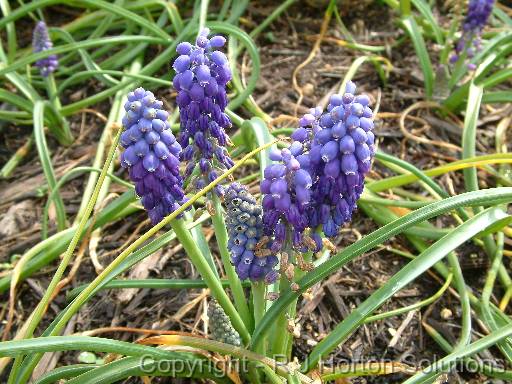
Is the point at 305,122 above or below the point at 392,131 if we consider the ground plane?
above

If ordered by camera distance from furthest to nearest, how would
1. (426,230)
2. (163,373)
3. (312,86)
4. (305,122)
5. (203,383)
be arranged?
1. (312,86)
2. (426,230)
3. (203,383)
4. (163,373)
5. (305,122)

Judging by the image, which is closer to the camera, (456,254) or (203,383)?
(203,383)

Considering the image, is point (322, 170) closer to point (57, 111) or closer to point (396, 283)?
point (396, 283)

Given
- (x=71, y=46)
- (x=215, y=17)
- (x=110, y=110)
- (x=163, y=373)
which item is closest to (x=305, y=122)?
(x=163, y=373)

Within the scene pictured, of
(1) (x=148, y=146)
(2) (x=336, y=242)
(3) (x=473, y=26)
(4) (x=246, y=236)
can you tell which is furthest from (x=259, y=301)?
(3) (x=473, y=26)

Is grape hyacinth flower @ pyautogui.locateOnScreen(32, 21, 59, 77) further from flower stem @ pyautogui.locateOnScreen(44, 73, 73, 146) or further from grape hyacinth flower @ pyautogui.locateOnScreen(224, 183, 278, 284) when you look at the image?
grape hyacinth flower @ pyautogui.locateOnScreen(224, 183, 278, 284)

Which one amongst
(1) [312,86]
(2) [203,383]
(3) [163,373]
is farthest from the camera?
(1) [312,86]

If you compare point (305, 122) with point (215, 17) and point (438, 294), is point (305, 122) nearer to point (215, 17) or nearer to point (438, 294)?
point (438, 294)

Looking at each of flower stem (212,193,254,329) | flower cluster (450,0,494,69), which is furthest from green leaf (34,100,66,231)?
flower cluster (450,0,494,69)
